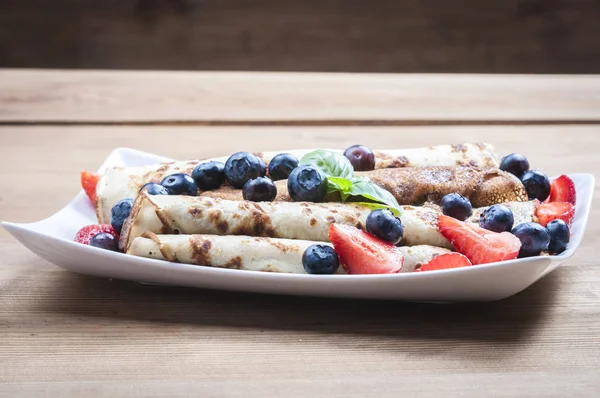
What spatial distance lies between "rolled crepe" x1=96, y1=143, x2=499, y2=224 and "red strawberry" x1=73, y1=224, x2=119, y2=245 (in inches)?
5.3

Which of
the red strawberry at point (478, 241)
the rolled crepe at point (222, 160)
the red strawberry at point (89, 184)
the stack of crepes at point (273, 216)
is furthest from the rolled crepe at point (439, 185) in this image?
the red strawberry at point (89, 184)

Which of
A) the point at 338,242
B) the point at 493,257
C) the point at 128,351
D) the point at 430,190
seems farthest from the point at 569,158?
the point at 128,351

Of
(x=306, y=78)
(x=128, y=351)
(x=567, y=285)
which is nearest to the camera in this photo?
(x=128, y=351)

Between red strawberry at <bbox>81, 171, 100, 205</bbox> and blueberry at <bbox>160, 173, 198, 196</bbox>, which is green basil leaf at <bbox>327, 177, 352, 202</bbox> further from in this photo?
red strawberry at <bbox>81, 171, 100, 205</bbox>

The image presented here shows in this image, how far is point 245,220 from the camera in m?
1.73

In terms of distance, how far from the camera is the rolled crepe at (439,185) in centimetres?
194

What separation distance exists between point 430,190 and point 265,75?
1837 mm

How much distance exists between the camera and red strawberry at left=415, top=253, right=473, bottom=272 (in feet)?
5.15

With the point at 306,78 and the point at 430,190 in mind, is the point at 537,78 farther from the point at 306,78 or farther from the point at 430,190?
the point at 430,190

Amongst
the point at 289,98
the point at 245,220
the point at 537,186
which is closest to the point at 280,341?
the point at 245,220

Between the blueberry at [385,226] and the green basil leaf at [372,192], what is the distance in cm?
10

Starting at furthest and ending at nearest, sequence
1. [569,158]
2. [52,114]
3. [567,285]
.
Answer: [52,114], [569,158], [567,285]

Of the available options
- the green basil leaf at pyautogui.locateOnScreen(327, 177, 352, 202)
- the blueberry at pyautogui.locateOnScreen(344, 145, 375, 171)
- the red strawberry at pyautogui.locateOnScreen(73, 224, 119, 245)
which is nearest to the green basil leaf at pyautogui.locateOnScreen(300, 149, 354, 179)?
Result: the green basil leaf at pyautogui.locateOnScreen(327, 177, 352, 202)

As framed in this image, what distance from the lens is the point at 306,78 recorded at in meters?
3.57
